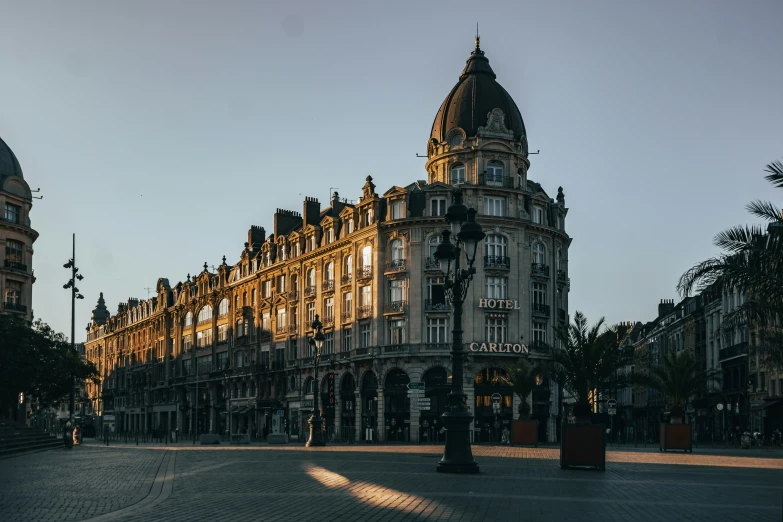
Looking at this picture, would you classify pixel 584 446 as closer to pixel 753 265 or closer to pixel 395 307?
pixel 753 265

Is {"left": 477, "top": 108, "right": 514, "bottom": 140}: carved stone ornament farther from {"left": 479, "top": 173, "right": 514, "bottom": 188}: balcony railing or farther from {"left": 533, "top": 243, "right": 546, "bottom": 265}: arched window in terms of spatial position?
{"left": 533, "top": 243, "right": 546, "bottom": 265}: arched window

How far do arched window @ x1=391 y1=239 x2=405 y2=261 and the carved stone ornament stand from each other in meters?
10.0

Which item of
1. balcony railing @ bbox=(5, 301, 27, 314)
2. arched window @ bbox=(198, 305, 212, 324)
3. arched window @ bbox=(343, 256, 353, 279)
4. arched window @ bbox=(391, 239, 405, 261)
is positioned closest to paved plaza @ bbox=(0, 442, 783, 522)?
arched window @ bbox=(391, 239, 405, 261)

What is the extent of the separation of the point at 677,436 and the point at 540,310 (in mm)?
25722

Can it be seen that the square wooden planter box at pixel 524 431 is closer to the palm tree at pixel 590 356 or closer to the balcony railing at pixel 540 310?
the palm tree at pixel 590 356

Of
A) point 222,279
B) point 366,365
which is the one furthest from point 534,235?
point 222,279

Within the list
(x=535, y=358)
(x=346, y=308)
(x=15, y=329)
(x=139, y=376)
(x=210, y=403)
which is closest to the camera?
(x=15, y=329)

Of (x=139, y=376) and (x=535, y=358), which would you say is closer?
(x=535, y=358)

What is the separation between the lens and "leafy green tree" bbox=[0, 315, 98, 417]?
4897 centimetres

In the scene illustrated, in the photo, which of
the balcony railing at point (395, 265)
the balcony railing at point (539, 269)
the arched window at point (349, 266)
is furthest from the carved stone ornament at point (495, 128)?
the arched window at point (349, 266)

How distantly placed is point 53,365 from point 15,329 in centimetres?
355

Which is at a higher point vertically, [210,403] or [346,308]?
[346,308]

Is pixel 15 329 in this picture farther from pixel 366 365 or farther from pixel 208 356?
pixel 208 356

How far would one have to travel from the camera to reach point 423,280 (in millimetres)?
66250
